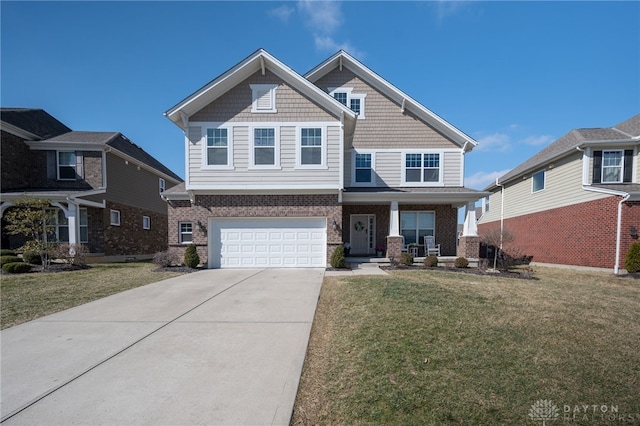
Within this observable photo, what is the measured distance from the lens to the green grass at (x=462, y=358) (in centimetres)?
Answer: 284

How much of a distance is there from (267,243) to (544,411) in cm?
1006

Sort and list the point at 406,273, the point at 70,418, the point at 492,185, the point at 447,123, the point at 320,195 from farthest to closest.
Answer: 1. the point at 492,185
2. the point at 447,123
3. the point at 320,195
4. the point at 406,273
5. the point at 70,418

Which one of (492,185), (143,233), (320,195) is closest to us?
(320,195)

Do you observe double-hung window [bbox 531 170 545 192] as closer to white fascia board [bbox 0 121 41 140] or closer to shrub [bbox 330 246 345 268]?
shrub [bbox 330 246 345 268]

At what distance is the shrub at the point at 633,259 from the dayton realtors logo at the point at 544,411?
41.5ft

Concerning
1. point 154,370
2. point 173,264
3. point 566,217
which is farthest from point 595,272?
point 173,264

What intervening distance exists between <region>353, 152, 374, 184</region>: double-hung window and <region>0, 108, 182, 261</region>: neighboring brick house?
45.0 ft

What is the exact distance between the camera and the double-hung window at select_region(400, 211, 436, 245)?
14352 mm

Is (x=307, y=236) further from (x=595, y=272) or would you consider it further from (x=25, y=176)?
(x=25, y=176)

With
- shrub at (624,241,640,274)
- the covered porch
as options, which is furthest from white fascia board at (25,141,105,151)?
shrub at (624,241,640,274)

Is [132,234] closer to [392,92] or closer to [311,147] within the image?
[311,147]

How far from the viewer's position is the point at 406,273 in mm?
10328

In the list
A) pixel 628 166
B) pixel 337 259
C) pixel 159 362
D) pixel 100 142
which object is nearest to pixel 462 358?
pixel 159 362

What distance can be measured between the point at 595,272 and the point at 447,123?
9.03 m
